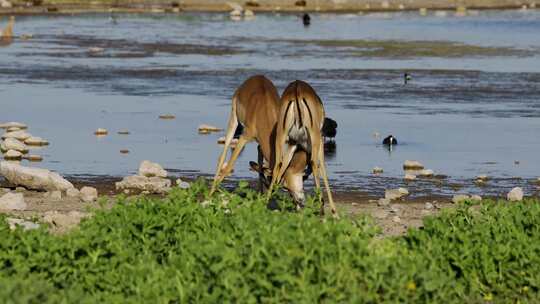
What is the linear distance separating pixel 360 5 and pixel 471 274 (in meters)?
63.9

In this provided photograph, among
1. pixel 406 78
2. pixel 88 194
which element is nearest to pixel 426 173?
pixel 88 194

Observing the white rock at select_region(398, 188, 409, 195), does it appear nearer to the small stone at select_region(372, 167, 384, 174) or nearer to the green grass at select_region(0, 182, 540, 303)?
the small stone at select_region(372, 167, 384, 174)

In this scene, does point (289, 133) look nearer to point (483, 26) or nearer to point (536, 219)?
point (536, 219)

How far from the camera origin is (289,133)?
508 inches

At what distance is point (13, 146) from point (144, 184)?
11.2 feet

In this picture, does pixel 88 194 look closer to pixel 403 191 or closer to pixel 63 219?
pixel 63 219

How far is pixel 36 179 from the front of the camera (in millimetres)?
14617

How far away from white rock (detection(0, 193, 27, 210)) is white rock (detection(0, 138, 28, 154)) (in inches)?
169

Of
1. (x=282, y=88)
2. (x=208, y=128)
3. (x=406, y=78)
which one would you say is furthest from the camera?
(x=406, y=78)

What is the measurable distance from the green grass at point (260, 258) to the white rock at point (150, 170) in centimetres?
566

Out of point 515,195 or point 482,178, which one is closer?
point 515,195

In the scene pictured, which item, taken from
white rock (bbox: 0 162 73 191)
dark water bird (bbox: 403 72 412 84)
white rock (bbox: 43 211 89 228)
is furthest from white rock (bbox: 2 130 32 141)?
dark water bird (bbox: 403 72 412 84)

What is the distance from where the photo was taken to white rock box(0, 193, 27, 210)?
13180 millimetres

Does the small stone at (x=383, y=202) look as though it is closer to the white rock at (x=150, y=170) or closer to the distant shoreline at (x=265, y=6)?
the white rock at (x=150, y=170)
